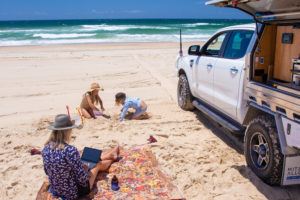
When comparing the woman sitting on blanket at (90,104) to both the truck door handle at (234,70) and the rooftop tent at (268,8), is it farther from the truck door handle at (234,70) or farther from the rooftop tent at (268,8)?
the rooftop tent at (268,8)

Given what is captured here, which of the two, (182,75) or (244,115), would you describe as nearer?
(244,115)

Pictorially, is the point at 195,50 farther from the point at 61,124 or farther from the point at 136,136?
the point at 61,124

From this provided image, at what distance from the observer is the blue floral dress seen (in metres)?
3.83

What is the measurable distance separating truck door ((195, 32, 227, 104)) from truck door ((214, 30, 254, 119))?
192mm

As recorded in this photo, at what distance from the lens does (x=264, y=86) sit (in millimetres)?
4426

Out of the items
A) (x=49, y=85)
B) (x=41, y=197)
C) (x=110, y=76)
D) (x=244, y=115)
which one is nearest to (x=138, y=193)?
(x=41, y=197)

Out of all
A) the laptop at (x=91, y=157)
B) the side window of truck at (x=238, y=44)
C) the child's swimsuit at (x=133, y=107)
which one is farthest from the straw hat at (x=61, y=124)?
the child's swimsuit at (x=133, y=107)

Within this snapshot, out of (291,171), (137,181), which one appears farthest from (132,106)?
(291,171)

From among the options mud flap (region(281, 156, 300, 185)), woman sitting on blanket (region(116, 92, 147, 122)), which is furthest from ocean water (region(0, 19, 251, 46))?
mud flap (region(281, 156, 300, 185))

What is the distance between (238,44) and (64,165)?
125 inches

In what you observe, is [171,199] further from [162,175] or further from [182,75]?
[182,75]

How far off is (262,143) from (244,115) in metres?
0.60

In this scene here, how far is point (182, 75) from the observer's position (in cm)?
793

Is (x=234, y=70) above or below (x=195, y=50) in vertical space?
below
